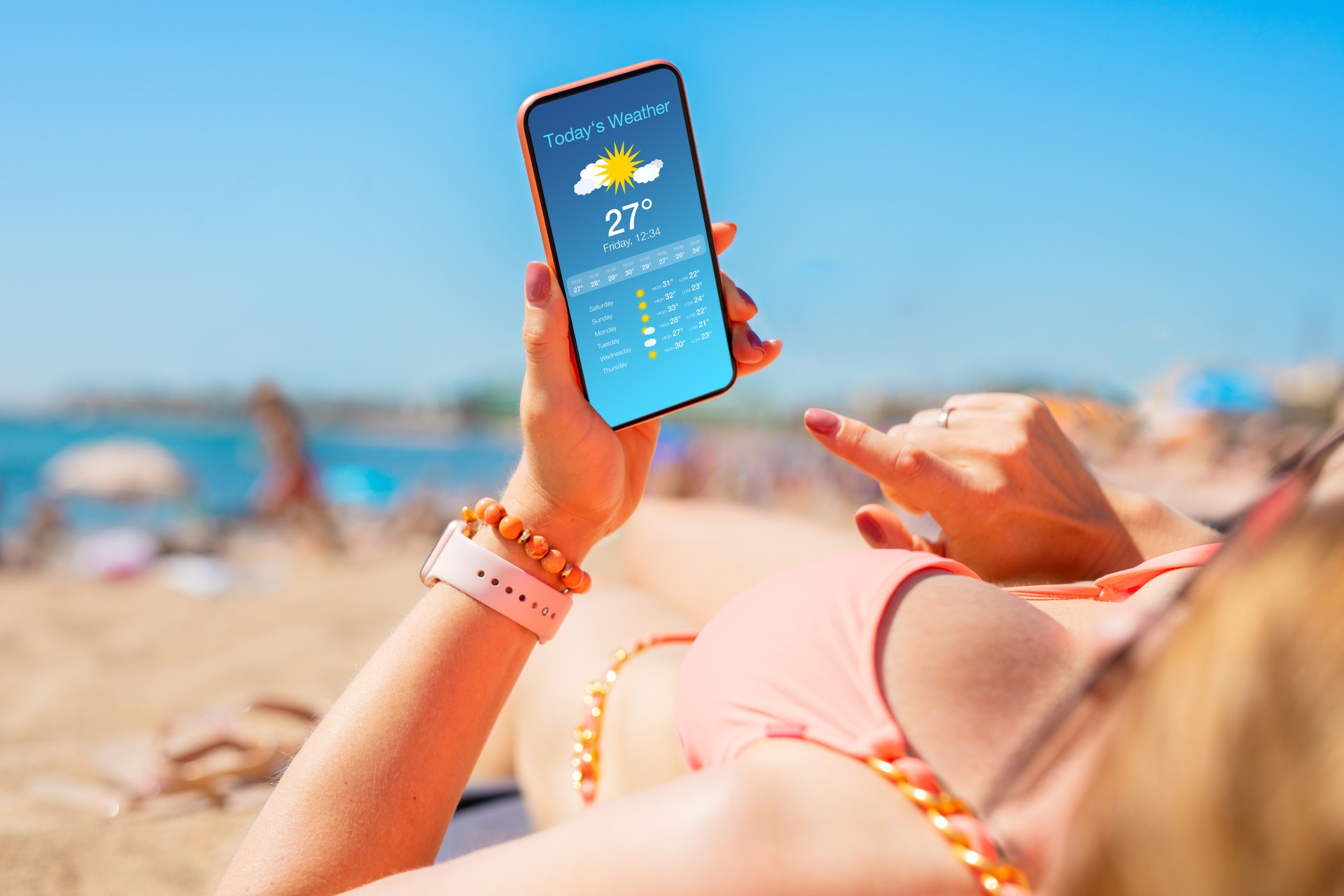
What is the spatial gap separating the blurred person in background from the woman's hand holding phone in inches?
285

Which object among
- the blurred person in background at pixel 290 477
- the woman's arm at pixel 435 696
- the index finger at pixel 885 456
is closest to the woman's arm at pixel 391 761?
the woman's arm at pixel 435 696

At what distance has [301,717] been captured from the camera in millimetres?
2217

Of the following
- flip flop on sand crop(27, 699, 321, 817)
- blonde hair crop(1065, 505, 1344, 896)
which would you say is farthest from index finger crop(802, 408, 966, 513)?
flip flop on sand crop(27, 699, 321, 817)

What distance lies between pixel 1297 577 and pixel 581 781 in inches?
38.9

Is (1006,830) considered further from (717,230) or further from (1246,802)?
(717,230)

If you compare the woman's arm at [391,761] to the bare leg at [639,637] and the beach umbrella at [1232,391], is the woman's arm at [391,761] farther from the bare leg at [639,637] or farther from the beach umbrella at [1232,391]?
the beach umbrella at [1232,391]

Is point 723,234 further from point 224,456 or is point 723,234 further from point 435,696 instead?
point 224,456

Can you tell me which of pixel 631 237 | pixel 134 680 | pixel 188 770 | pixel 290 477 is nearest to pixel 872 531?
pixel 631 237

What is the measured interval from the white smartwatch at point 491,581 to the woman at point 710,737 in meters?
0.02

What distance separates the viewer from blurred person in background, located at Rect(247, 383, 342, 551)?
7.68m

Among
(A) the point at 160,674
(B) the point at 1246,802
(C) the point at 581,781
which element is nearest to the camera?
(B) the point at 1246,802

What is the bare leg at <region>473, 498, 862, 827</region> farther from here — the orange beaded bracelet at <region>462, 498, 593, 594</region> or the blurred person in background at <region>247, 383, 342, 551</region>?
the blurred person in background at <region>247, 383, 342, 551</region>

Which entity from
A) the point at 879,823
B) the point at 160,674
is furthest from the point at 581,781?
the point at 160,674

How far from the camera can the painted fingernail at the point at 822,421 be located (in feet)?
3.71
